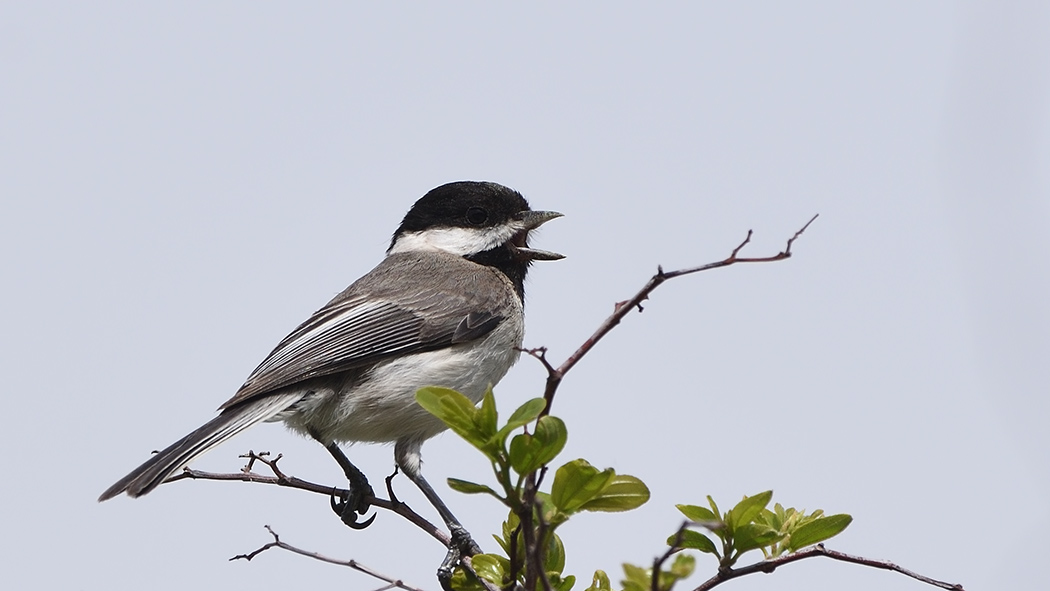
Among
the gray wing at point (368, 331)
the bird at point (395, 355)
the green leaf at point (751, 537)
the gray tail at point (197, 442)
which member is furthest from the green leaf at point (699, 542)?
the gray wing at point (368, 331)

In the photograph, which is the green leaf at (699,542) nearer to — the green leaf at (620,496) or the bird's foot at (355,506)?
the green leaf at (620,496)

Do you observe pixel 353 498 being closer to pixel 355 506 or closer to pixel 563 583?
pixel 355 506

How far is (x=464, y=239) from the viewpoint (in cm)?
608

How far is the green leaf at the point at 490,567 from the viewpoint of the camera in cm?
288

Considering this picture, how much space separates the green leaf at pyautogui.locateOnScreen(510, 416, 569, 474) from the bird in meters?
2.03

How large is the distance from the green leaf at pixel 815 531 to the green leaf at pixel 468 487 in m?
0.87

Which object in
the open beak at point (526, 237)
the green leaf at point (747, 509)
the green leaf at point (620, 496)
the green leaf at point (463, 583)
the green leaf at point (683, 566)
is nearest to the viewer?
the green leaf at point (683, 566)

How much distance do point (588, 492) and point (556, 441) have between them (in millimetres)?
243

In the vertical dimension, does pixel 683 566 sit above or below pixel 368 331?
below

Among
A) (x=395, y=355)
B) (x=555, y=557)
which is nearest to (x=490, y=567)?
(x=555, y=557)

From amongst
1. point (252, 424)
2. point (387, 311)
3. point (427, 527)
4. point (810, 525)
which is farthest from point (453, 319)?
point (810, 525)

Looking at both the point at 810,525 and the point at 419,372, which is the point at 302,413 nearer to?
the point at 419,372

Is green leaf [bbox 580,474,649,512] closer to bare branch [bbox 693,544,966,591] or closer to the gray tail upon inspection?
bare branch [bbox 693,544,966,591]

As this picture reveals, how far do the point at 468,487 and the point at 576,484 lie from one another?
0.85 feet
